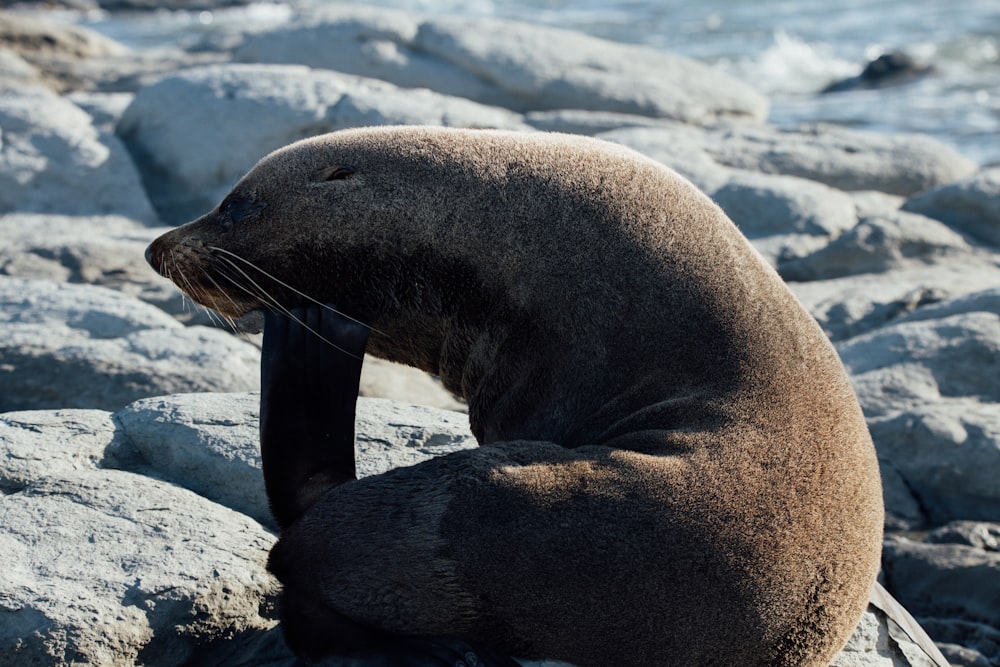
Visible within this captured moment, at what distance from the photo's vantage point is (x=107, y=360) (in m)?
6.16

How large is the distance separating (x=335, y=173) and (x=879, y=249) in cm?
564

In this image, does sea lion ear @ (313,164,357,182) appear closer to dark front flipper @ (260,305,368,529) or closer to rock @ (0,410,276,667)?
dark front flipper @ (260,305,368,529)

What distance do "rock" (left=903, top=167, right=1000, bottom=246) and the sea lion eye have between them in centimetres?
668

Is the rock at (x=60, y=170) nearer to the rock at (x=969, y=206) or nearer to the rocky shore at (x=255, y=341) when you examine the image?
the rocky shore at (x=255, y=341)

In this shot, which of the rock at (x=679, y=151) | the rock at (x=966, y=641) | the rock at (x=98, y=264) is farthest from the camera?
the rock at (x=679, y=151)

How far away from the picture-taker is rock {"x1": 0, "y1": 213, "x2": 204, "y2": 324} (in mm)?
Result: 8031

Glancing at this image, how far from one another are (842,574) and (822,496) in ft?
0.71

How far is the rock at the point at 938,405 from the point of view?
20.5 feet

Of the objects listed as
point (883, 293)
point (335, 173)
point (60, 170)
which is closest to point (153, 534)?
point (335, 173)

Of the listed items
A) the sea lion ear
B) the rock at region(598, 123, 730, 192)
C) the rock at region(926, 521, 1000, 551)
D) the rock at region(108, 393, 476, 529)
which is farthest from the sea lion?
the rock at region(598, 123, 730, 192)

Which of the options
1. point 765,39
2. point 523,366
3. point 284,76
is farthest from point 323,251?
point 765,39

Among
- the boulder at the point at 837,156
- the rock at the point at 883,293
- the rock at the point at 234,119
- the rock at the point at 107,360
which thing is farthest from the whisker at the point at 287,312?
the boulder at the point at 837,156

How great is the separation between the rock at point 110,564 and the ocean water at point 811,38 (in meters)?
13.2

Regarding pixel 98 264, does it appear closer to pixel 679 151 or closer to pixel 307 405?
pixel 679 151
